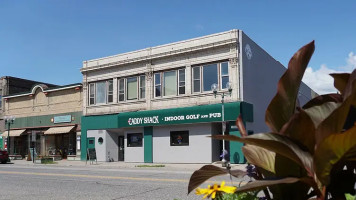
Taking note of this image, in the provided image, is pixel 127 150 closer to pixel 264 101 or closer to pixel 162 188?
pixel 264 101

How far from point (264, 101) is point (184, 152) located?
25.6 ft

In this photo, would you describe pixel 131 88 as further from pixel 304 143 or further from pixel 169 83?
pixel 304 143

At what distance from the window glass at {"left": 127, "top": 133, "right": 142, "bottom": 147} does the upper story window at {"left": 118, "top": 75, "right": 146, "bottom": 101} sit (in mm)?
2863

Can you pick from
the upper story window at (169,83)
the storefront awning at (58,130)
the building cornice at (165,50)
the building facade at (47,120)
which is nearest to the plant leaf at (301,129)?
the building cornice at (165,50)

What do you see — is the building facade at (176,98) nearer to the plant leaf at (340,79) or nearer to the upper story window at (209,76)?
the upper story window at (209,76)

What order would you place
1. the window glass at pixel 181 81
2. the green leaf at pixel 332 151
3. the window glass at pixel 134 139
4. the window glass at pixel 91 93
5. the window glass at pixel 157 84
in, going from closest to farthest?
1. the green leaf at pixel 332 151
2. the window glass at pixel 181 81
3. the window glass at pixel 157 84
4. the window glass at pixel 134 139
5. the window glass at pixel 91 93

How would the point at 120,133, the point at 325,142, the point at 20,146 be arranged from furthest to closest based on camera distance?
the point at 20,146 < the point at 120,133 < the point at 325,142

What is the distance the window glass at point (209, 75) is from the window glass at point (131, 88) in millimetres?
6152

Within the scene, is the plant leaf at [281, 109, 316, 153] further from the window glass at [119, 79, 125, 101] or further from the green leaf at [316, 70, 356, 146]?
the window glass at [119, 79, 125, 101]

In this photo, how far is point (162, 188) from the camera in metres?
10.9

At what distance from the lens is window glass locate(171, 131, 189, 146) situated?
25219 millimetres

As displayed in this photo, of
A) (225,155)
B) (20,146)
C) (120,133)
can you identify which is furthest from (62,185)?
(20,146)

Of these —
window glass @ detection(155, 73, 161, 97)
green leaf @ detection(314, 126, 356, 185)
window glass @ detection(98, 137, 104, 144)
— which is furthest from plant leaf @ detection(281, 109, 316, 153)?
window glass @ detection(98, 137, 104, 144)

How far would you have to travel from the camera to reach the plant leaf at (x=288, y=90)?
6.42 ft
